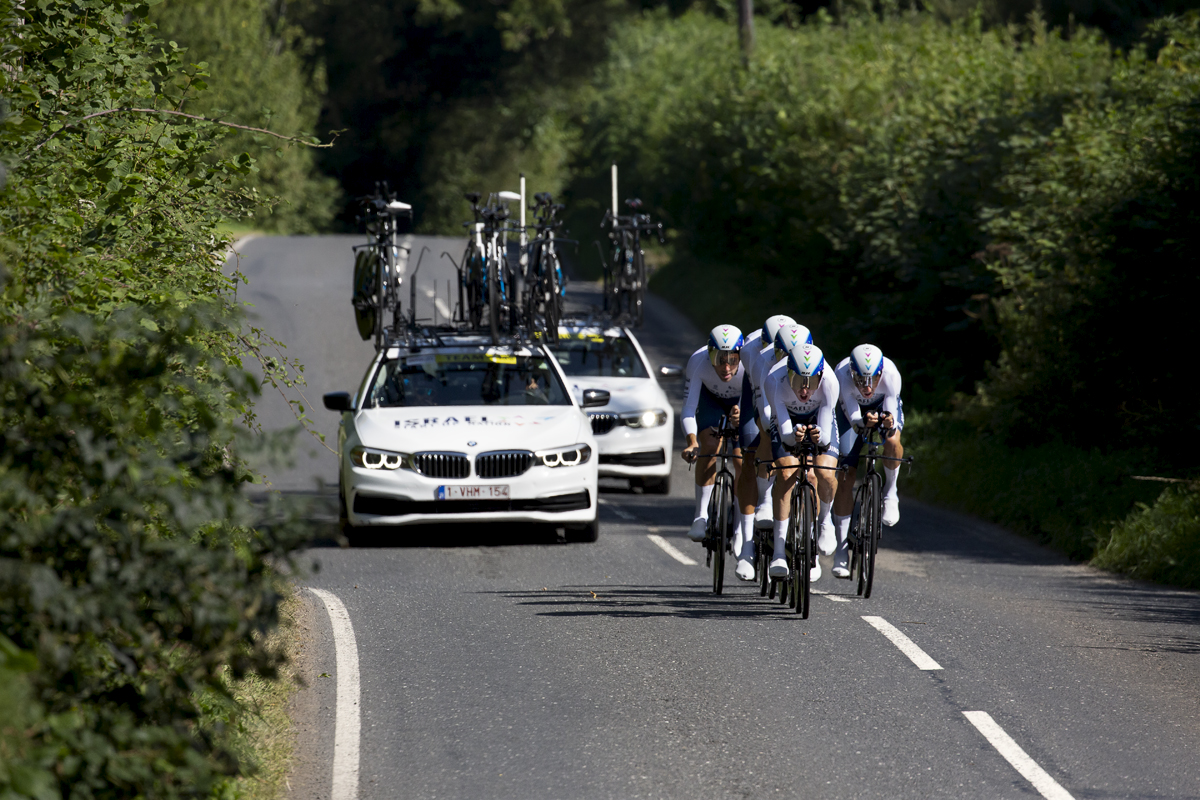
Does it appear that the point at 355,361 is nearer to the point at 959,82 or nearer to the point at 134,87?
the point at 959,82

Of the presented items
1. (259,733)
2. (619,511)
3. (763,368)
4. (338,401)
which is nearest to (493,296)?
(619,511)

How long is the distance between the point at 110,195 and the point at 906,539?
10046mm

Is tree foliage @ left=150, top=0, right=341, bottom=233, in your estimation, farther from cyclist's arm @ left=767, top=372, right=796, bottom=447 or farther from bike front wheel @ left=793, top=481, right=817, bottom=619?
bike front wheel @ left=793, top=481, right=817, bottom=619

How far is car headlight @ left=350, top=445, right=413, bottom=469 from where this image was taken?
12594mm

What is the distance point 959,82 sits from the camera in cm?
2498

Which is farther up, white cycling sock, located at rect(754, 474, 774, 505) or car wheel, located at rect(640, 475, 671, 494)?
white cycling sock, located at rect(754, 474, 774, 505)

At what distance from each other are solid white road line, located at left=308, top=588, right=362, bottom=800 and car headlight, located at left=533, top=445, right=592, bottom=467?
2705 millimetres

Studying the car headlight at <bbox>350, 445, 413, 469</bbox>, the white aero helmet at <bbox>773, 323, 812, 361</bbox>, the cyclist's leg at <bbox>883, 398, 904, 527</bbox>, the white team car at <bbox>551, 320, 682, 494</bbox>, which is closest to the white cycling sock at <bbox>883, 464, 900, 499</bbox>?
the cyclist's leg at <bbox>883, 398, 904, 527</bbox>

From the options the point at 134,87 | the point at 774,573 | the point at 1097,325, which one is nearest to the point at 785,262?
the point at 1097,325

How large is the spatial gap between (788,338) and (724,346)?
3.02ft

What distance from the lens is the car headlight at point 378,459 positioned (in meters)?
12.6

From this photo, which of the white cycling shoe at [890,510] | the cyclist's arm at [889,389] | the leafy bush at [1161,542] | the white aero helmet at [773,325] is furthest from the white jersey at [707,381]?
the leafy bush at [1161,542]

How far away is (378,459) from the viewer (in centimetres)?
1263

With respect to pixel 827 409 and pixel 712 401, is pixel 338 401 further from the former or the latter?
pixel 827 409
